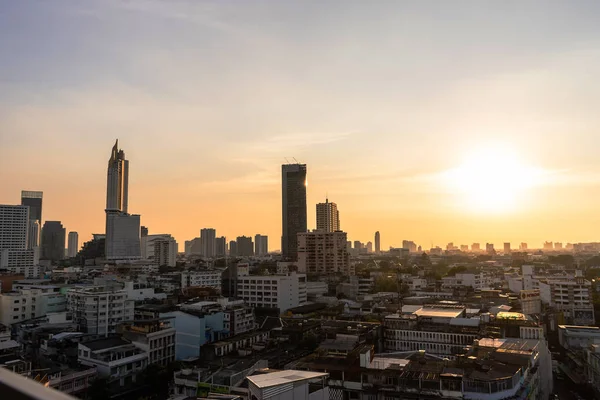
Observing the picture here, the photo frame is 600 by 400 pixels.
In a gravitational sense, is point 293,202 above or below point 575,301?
above

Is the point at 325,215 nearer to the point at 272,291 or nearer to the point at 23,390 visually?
the point at 272,291

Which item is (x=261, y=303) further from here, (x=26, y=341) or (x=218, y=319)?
(x=26, y=341)

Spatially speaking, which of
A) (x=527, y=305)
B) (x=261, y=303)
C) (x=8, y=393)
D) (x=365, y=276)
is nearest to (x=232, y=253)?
(x=365, y=276)

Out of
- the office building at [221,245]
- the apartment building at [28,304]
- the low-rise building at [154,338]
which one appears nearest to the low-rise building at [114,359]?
the low-rise building at [154,338]

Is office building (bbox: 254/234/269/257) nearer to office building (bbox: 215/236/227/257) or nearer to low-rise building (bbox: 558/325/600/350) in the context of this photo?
office building (bbox: 215/236/227/257)

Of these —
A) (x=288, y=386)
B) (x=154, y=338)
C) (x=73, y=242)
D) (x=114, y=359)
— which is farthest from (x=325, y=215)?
(x=73, y=242)

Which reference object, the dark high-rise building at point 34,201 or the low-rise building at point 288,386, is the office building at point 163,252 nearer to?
the dark high-rise building at point 34,201
